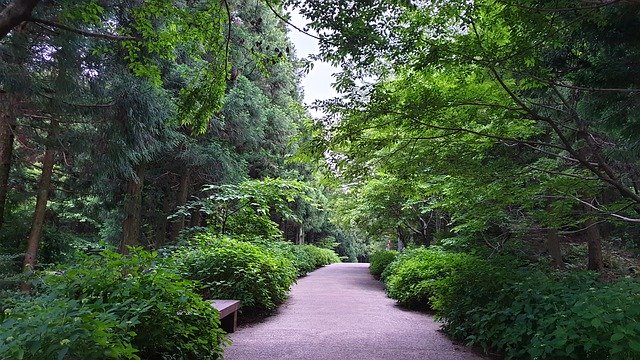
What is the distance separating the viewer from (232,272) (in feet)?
21.5

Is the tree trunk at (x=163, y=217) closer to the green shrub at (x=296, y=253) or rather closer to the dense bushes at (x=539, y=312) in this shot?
the green shrub at (x=296, y=253)

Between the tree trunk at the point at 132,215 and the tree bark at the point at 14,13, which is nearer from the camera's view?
the tree bark at the point at 14,13

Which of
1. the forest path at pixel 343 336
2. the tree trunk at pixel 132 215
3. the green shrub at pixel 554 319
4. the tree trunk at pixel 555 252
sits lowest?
the forest path at pixel 343 336

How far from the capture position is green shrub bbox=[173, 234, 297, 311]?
636cm

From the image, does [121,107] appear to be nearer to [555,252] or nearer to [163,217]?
[163,217]

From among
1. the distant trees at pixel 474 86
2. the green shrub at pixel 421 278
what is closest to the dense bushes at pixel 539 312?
the distant trees at pixel 474 86

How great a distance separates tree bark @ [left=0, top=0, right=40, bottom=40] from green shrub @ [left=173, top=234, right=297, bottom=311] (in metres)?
3.94

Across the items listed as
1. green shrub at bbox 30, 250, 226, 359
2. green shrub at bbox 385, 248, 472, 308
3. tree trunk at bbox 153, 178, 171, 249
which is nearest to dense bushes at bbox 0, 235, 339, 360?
green shrub at bbox 30, 250, 226, 359

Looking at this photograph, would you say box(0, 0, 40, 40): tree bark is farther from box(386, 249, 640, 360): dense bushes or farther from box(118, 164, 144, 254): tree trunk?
box(118, 164, 144, 254): tree trunk

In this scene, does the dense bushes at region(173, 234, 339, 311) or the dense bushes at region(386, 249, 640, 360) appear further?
the dense bushes at region(173, 234, 339, 311)

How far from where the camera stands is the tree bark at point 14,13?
3.24 meters

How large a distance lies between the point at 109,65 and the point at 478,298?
26.4 feet

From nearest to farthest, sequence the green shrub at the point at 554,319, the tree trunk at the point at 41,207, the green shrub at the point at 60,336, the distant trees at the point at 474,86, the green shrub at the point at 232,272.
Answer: the green shrub at the point at 60,336 → the green shrub at the point at 554,319 → the distant trees at the point at 474,86 → the green shrub at the point at 232,272 → the tree trunk at the point at 41,207

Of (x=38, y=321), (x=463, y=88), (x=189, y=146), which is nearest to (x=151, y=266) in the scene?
(x=38, y=321)
